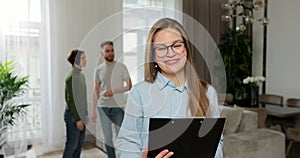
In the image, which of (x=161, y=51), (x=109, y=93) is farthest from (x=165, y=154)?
(x=109, y=93)

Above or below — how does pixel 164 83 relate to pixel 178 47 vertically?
below

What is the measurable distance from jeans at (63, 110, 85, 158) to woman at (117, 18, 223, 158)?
1.70m

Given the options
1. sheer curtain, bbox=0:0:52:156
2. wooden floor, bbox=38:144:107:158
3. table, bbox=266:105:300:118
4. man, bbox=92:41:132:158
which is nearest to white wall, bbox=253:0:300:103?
table, bbox=266:105:300:118

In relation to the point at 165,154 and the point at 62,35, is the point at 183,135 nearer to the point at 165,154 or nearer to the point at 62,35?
the point at 165,154

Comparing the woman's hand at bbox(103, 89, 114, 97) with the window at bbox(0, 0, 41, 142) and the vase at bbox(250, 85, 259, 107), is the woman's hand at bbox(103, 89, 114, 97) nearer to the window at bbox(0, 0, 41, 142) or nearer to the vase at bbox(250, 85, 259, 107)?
the window at bbox(0, 0, 41, 142)

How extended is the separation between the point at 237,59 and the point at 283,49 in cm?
74

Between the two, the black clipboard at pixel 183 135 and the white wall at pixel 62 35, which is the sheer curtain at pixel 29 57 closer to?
the white wall at pixel 62 35

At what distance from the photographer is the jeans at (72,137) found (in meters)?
2.45

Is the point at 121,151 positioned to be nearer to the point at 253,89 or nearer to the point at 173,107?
the point at 173,107

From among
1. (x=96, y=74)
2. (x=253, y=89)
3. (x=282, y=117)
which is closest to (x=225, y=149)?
(x=96, y=74)

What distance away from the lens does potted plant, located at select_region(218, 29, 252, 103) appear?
480cm

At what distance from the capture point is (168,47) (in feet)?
2.70

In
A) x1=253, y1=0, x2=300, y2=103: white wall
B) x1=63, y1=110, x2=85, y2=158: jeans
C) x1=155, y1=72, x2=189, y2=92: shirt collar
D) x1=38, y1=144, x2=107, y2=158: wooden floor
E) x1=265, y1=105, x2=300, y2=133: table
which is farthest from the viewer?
x1=253, y1=0, x2=300, y2=103: white wall

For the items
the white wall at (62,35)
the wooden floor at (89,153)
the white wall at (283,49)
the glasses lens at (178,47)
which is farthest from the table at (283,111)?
the glasses lens at (178,47)
